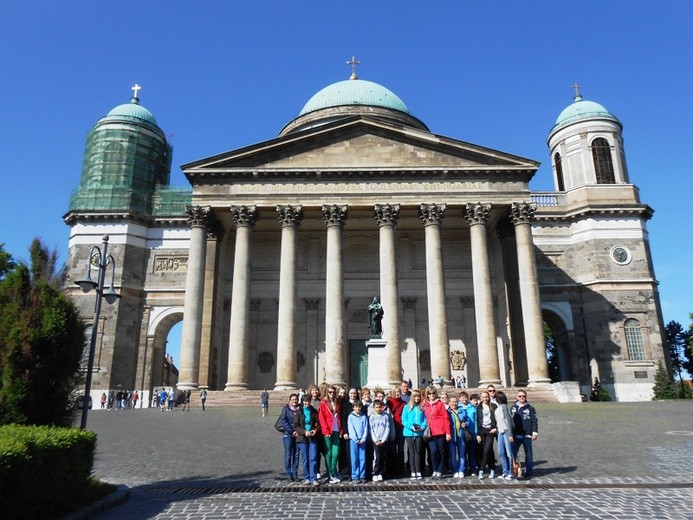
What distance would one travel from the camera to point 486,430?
10516 mm

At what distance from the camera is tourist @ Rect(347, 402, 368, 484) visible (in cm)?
995

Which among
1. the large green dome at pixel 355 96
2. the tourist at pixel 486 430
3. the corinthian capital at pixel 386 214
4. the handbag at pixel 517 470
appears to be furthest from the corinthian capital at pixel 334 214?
the handbag at pixel 517 470

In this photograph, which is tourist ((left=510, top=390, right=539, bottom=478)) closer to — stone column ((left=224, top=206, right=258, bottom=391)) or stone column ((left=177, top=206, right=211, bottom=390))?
stone column ((left=224, top=206, right=258, bottom=391))

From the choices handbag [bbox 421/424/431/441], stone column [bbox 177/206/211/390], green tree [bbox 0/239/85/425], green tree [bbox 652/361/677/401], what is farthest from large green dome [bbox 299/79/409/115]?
green tree [bbox 0/239/85/425]

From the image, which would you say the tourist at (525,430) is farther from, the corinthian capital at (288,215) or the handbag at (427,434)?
Result: the corinthian capital at (288,215)

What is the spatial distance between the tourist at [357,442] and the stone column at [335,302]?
54.6 ft

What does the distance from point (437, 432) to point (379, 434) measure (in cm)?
117

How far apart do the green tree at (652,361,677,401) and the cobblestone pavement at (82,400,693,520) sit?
53.4 ft

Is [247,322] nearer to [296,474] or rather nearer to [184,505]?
[296,474]

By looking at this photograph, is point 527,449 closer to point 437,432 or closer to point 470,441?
point 470,441

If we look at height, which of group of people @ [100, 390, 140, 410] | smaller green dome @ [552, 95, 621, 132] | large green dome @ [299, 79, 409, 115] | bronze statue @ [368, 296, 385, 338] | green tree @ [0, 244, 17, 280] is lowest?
group of people @ [100, 390, 140, 410]

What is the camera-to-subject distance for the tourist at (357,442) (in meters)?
9.95

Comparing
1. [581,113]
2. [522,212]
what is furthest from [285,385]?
[581,113]

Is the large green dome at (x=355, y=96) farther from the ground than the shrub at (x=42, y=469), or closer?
farther from the ground
